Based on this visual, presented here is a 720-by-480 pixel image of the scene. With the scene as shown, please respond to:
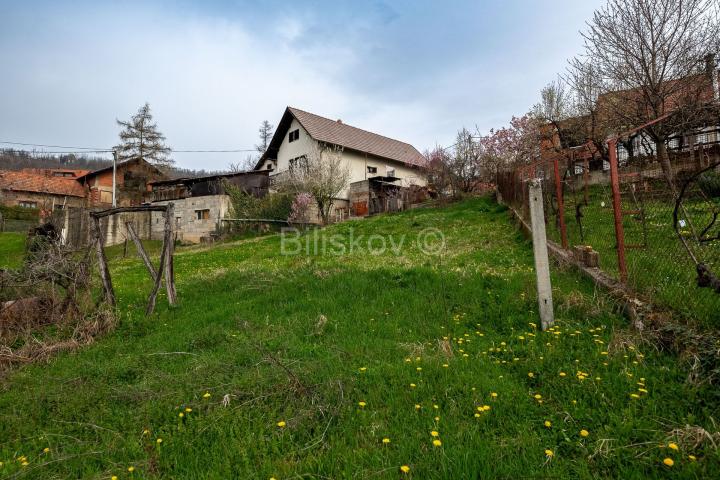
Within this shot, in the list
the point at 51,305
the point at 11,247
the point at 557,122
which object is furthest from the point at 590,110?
the point at 11,247

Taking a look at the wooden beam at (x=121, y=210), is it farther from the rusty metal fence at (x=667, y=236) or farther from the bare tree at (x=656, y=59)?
the bare tree at (x=656, y=59)

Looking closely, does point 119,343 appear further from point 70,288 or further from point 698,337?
point 698,337

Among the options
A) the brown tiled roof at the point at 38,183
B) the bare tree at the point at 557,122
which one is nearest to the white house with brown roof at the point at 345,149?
the bare tree at the point at 557,122

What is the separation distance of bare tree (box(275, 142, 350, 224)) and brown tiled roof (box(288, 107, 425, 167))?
1.74m

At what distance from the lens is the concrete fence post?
423cm

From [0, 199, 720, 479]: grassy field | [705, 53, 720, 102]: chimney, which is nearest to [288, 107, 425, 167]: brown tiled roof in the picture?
[705, 53, 720, 102]: chimney

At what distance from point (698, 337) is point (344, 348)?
121 inches

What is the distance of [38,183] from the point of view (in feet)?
133

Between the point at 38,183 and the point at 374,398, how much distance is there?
Result: 5066cm

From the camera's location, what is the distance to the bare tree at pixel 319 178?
966 inches

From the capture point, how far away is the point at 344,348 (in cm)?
409

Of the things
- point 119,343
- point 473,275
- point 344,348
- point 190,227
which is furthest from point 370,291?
point 190,227

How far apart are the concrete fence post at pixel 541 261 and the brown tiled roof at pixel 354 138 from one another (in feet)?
83.3

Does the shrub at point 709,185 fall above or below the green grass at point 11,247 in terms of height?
below
